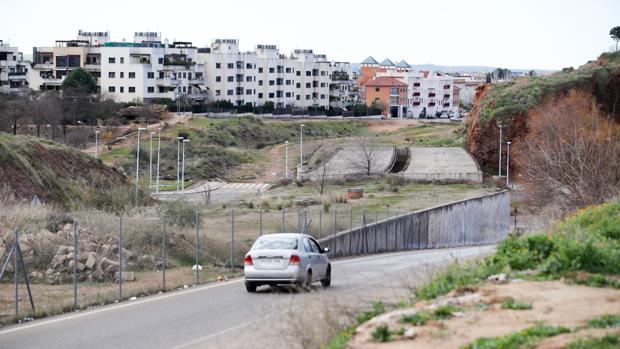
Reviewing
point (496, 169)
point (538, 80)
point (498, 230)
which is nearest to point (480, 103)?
point (538, 80)

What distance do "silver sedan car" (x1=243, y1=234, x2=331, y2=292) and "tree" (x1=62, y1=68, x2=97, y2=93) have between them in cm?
11840

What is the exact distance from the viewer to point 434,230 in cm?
5478

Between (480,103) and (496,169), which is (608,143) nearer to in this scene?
(496,169)

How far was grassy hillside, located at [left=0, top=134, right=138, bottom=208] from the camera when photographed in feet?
158

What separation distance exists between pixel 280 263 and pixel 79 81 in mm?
122550

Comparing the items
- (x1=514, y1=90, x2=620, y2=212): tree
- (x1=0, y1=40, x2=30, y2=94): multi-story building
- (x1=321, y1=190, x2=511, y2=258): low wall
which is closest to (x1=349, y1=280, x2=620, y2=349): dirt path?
(x1=321, y1=190, x2=511, y2=258): low wall

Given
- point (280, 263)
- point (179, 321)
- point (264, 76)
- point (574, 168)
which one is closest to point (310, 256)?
point (280, 263)

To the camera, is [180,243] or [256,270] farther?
[180,243]

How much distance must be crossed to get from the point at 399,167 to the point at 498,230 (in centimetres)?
3599

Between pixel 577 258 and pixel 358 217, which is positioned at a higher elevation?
pixel 577 258

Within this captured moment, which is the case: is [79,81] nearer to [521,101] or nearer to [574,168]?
[521,101]

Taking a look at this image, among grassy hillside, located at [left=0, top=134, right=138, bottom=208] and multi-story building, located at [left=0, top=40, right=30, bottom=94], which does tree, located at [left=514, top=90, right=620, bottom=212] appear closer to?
grassy hillside, located at [left=0, top=134, right=138, bottom=208]

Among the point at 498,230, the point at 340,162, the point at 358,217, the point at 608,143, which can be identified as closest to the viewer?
the point at 358,217

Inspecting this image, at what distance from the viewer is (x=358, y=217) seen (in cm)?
5409
